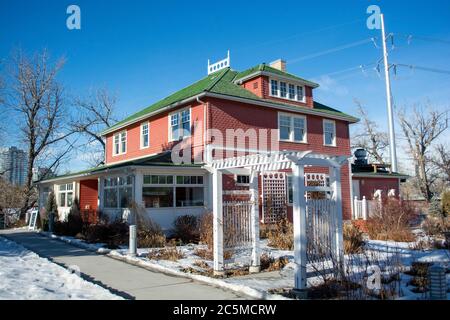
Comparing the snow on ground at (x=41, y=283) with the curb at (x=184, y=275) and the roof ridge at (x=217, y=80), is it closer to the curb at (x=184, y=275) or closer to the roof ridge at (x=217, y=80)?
the curb at (x=184, y=275)

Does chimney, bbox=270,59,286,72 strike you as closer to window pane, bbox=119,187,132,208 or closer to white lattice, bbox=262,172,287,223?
white lattice, bbox=262,172,287,223

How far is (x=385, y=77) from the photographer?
3002 cm

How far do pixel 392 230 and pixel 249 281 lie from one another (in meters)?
7.87

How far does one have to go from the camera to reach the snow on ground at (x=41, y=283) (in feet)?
22.1

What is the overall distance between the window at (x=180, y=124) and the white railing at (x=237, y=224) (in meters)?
10.00

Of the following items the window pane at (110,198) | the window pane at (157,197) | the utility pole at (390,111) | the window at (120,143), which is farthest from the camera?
the utility pole at (390,111)

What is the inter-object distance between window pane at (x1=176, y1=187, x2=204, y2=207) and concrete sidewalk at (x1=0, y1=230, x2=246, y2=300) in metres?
5.24

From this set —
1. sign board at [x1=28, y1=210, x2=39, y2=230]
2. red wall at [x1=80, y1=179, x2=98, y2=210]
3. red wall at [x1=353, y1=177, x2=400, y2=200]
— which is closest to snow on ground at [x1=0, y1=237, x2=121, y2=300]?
red wall at [x1=80, y1=179, x2=98, y2=210]

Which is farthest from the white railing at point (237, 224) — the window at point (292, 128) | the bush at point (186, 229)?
the window at point (292, 128)

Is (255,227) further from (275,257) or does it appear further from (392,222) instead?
(392,222)

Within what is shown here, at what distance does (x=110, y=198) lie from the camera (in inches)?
733

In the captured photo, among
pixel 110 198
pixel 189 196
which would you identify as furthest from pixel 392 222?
pixel 110 198
